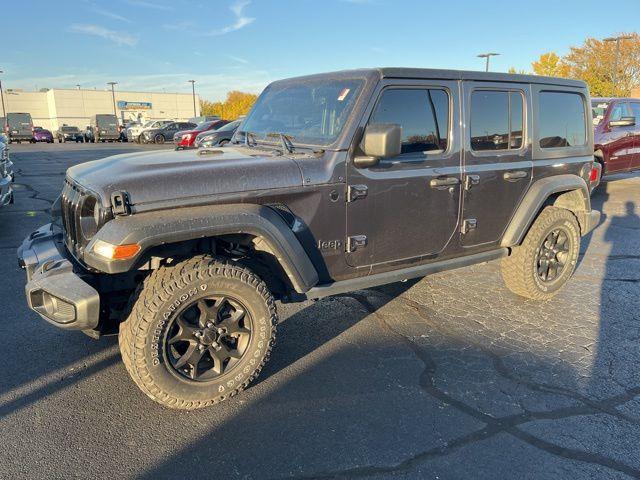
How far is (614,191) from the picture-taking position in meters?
11.2

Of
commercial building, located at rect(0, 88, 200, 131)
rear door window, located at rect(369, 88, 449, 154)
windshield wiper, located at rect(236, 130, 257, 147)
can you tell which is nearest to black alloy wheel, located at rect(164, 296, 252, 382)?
windshield wiper, located at rect(236, 130, 257, 147)

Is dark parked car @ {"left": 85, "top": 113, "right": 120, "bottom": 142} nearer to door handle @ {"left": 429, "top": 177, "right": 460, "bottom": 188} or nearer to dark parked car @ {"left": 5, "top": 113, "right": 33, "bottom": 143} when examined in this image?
dark parked car @ {"left": 5, "top": 113, "right": 33, "bottom": 143}

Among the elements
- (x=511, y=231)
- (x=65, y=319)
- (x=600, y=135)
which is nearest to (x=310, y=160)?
(x=65, y=319)

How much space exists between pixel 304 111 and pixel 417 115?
32.7 inches

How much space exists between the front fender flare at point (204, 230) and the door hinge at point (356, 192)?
0.49m

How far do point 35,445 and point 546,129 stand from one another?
4.46 m

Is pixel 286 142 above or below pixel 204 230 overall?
above

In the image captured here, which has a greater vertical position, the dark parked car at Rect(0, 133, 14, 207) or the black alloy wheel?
the dark parked car at Rect(0, 133, 14, 207)

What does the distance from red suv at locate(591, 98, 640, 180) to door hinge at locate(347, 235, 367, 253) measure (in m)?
8.77

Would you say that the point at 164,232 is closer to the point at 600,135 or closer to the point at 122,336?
the point at 122,336

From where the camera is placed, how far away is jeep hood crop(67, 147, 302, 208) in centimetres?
263

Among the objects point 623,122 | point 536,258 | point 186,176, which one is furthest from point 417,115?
point 623,122

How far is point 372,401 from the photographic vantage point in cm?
298

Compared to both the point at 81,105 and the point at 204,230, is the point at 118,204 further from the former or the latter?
the point at 81,105
